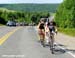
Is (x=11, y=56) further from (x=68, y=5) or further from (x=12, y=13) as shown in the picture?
(x=12, y=13)

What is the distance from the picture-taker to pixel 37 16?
625 feet

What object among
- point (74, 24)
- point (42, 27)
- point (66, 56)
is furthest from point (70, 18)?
point (66, 56)

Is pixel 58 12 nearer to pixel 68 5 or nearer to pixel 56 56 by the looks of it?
pixel 68 5

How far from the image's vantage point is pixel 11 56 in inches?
681

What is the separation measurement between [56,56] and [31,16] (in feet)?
596

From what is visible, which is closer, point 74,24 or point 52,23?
point 52,23

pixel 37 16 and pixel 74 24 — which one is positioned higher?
pixel 74 24

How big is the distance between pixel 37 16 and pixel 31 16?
8978 millimetres

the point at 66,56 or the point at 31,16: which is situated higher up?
the point at 66,56

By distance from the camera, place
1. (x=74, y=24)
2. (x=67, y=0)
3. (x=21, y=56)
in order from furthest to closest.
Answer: (x=67, y=0), (x=74, y=24), (x=21, y=56)

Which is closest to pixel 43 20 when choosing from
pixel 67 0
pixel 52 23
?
pixel 52 23

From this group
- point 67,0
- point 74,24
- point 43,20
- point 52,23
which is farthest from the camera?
point 67,0

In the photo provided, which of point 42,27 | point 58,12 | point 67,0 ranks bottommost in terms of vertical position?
point 58,12

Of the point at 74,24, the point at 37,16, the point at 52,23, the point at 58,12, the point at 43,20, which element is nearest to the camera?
the point at 52,23
